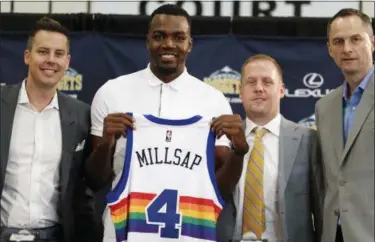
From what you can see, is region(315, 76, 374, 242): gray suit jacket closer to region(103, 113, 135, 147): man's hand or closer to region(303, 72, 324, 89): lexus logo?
region(103, 113, 135, 147): man's hand

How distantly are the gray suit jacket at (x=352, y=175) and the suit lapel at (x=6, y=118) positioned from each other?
1.18 meters

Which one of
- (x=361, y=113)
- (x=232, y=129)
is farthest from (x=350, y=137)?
(x=232, y=129)

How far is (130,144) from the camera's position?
2010 mm

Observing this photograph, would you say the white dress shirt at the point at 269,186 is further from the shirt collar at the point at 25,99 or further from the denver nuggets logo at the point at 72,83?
the denver nuggets logo at the point at 72,83

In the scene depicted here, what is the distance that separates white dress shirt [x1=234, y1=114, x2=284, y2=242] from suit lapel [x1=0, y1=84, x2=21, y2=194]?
87cm

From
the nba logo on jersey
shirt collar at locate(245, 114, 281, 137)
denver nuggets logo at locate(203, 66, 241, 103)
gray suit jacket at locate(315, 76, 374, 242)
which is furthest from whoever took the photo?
denver nuggets logo at locate(203, 66, 241, 103)

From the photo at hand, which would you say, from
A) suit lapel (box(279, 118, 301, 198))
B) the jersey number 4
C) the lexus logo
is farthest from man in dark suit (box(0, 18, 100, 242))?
the lexus logo

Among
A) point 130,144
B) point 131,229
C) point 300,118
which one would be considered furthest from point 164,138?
point 300,118

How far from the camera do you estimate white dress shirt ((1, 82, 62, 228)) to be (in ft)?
6.76

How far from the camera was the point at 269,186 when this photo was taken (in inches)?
85.6

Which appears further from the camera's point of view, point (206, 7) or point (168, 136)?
point (206, 7)

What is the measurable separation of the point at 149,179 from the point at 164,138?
16 centimetres

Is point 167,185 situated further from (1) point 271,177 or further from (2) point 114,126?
(1) point 271,177

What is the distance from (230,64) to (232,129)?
170 centimetres
